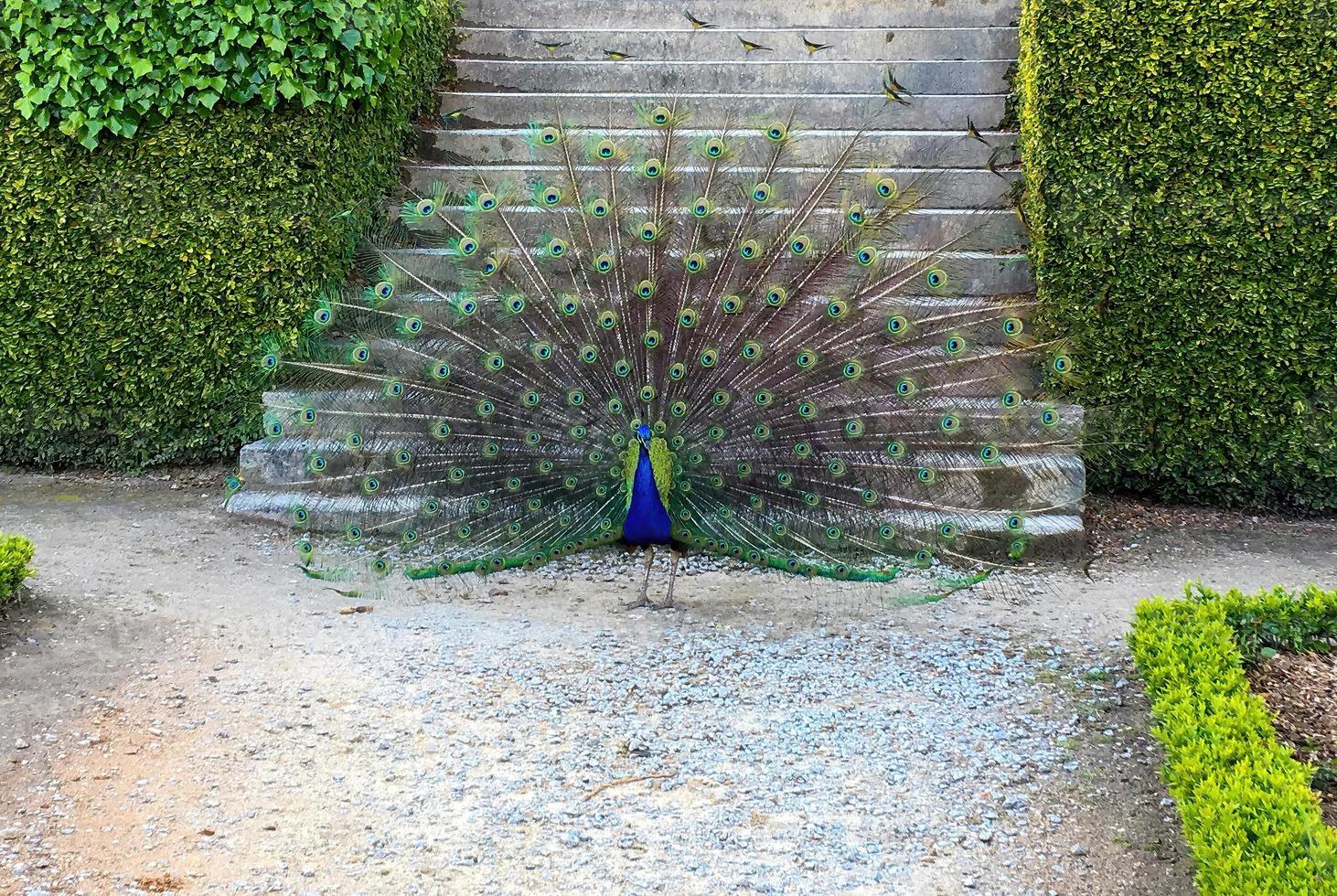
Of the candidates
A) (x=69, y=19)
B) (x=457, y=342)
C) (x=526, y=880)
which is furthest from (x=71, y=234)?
(x=526, y=880)

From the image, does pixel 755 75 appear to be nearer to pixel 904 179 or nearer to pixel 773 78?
pixel 773 78

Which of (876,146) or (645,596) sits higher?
(876,146)

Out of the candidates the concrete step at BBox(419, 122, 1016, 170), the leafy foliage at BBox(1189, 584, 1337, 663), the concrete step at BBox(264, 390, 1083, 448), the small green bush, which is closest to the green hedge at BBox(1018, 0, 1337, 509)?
the concrete step at BBox(419, 122, 1016, 170)

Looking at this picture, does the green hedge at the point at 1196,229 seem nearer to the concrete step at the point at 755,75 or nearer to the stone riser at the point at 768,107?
the stone riser at the point at 768,107

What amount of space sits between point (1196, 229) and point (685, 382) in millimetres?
3180

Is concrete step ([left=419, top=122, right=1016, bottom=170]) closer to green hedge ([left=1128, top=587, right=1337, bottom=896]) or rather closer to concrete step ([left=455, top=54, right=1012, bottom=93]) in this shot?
concrete step ([left=455, top=54, right=1012, bottom=93])

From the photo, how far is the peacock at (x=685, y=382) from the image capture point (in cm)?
515

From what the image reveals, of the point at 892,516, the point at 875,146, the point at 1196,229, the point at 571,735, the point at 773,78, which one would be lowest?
the point at 571,735

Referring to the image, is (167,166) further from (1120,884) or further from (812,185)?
(1120,884)

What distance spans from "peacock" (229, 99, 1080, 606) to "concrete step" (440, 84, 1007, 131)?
10.2ft

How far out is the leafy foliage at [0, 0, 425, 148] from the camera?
6.56 meters

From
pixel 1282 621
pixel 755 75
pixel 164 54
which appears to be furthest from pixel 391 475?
pixel 755 75

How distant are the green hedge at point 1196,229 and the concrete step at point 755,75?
1789 millimetres

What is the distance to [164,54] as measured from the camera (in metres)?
6.63
